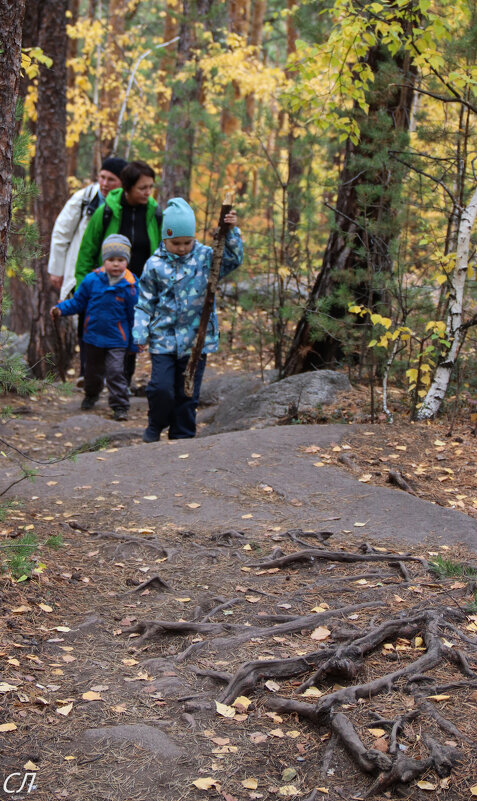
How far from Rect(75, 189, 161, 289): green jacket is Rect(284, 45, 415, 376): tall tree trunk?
1872 millimetres

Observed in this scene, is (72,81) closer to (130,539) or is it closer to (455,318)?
(455,318)

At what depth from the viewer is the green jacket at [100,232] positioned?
8.00 metres

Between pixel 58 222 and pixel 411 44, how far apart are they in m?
4.43

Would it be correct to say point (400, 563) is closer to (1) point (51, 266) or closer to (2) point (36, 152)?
(1) point (51, 266)

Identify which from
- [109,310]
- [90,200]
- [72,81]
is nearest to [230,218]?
[109,310]

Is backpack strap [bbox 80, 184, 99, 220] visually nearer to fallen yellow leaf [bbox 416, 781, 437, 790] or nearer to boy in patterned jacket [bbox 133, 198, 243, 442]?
boy in patterned jacket [bbox 133, 198, 243, 442]

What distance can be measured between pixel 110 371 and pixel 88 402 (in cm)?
103

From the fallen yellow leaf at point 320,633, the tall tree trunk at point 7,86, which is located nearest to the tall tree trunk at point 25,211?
the tall tree trunk at point 7,86

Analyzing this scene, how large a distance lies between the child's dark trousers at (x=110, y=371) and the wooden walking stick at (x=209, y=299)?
1.75 meters

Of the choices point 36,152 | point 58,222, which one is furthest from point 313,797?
point 36,152

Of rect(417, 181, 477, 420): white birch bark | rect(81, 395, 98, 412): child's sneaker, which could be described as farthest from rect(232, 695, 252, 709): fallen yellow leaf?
rect(81, 395, 98, 412): child's sneaker

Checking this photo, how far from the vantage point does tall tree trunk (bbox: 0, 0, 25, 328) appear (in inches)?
114

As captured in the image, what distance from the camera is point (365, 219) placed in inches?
269

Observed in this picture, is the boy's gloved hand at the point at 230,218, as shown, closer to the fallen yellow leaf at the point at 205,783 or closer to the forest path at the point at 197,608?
the forest path at the point at 197,608
